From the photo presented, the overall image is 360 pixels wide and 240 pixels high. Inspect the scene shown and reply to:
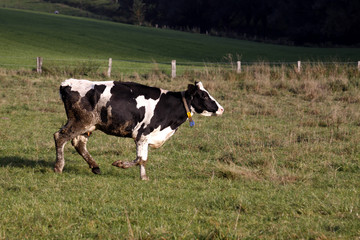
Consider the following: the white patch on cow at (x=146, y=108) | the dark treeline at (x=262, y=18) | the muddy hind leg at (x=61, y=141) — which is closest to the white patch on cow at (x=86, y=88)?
the white patch on cow at (x=146, y=108)

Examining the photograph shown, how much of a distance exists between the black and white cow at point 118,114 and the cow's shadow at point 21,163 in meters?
0.72

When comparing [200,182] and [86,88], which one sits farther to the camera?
[86,88]

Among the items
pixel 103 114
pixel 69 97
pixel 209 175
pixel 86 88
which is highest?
pixel 86 88

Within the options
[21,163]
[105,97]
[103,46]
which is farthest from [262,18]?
[105,97]

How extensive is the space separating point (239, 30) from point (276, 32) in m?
7.22

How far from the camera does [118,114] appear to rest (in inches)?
352

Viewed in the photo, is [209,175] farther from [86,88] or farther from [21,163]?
[21,163]

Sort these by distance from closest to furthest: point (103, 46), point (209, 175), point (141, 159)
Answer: point (141, 159) < point (209, 175) < point (103, 46)

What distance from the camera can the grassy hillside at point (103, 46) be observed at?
150 feet

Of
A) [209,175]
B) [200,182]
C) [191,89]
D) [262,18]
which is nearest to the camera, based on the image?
[200,182]

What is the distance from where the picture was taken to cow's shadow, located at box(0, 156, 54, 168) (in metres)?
9.56

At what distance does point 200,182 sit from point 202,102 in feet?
5.28

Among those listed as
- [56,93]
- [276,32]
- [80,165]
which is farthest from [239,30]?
[80,165]

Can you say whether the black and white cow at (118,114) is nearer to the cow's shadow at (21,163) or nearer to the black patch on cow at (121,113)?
the black patch on cow at (121,113)
